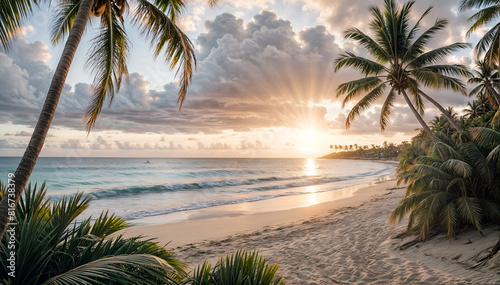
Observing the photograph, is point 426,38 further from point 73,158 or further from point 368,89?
point 73,158

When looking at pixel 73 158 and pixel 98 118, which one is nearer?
pixel 98 118

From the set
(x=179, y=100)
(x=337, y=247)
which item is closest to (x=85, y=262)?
(x=179, y=100)

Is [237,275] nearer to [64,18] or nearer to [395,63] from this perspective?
[64,18]

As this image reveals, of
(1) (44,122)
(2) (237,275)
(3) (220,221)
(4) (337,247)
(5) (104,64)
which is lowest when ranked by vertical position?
(3) (220,221)

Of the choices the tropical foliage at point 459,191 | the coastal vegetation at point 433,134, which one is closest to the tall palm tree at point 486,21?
the coastal vegetation at point 433,134

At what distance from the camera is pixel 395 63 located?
39.0ft

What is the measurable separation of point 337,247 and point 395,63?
932 centimetres

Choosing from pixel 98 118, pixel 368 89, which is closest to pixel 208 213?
pixel 98 118

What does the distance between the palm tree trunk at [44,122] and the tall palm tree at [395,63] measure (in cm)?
1096

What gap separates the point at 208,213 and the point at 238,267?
34.6 feet

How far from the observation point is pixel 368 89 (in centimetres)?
1231

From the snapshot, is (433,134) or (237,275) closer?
(237,275)

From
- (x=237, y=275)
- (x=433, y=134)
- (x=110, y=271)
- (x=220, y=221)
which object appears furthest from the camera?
(x=220, y=221)

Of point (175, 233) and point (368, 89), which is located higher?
point (368, 89)
